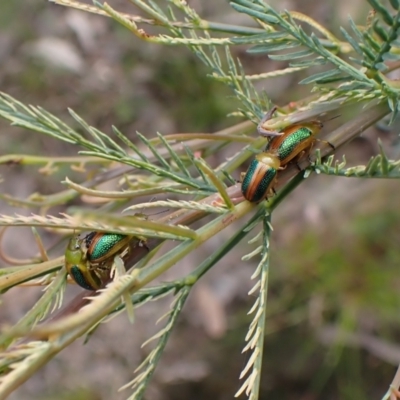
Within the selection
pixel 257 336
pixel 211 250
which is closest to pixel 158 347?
pixel 257 336

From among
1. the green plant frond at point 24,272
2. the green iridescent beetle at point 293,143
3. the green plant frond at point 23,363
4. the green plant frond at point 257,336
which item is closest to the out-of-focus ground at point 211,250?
the green iridescent beetle at point 293,143

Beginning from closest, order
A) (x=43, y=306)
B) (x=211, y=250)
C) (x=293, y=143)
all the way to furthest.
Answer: (x=43, y=306), (x=293, y=143), (x=211, y=250)

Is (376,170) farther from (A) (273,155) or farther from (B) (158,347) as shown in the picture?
(B) (158,347)

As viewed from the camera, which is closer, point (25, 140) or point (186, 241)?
point (186, 241)

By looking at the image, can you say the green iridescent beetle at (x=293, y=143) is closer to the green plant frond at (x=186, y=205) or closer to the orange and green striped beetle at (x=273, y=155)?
the orange and green striped beetle at (x=273, y=155)

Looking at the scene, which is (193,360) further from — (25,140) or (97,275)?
(97,275)

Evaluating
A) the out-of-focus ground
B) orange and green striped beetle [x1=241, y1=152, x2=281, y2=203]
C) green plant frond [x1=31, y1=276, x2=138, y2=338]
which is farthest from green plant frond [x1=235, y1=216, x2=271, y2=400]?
the out-of-focus ground

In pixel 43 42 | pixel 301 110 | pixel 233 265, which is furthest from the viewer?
pixel 43 42

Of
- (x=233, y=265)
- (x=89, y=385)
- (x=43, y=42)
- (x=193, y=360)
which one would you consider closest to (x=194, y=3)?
(x=43, y=42)
